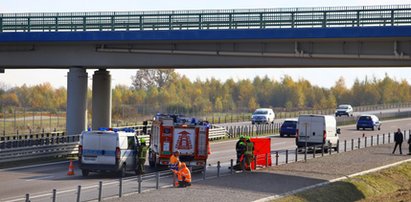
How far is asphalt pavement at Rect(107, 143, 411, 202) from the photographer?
25.4 metres

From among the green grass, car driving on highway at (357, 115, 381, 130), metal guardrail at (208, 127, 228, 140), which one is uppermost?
car driving on highway at (357, 115, 381, 130)

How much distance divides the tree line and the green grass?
9261cm

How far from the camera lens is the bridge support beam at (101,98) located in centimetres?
5059

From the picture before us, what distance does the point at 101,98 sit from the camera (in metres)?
51.2

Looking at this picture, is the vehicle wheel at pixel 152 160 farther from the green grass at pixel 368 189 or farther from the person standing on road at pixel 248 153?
the green grass at pixel 368 189

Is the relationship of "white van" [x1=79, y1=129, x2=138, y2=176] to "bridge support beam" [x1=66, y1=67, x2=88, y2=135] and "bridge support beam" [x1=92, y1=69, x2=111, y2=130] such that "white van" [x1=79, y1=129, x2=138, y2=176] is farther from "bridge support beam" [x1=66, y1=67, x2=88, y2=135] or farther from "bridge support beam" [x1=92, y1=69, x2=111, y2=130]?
"bridge support beam" [x1=92, y1=69, x2=111, y2=130]

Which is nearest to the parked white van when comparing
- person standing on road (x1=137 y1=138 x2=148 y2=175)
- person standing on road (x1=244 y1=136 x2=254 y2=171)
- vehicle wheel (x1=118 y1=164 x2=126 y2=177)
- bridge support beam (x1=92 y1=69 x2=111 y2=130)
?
bridge support beam (x1=92 y1=69 x2=111 y2=130)

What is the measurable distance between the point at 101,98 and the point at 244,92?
115 m

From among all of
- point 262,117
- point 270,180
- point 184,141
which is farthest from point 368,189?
point 262,117

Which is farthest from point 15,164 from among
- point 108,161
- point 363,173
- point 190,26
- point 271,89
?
point 271,89

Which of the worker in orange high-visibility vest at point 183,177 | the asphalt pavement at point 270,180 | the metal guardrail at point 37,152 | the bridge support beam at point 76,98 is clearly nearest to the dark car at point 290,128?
the asphalt pavement at point 270,180

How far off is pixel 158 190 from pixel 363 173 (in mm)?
11616

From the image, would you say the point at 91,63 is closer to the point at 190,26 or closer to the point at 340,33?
the point at 190,26

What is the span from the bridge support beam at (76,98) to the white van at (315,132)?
1230cm
